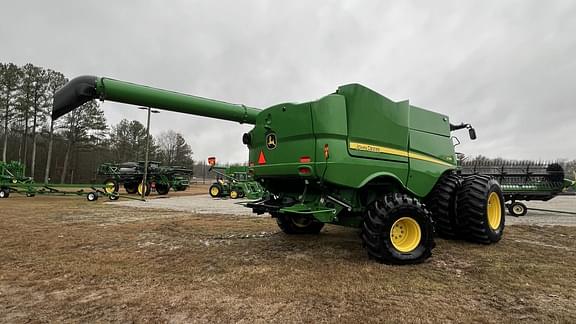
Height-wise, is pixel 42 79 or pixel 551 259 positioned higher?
pixel 42 79

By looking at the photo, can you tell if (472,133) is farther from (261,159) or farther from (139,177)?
(139,177)

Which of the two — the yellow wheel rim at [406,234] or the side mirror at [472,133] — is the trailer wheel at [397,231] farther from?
the side mirror at [472,133]

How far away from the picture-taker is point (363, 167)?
4223mm

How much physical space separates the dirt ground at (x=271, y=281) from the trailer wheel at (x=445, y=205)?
0.82ft

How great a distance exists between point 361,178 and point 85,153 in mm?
46030

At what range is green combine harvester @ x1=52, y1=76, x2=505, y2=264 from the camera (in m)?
4.06

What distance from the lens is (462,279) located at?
350cm

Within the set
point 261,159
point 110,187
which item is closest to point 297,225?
point 261,159

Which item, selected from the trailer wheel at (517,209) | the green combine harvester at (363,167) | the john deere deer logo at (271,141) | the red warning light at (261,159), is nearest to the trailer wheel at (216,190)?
the green combine harvester at (363,167)

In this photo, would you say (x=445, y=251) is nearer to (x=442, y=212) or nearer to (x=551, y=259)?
(x=442, y=212)

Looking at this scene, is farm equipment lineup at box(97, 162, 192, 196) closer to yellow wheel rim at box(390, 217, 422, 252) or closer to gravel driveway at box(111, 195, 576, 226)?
gravel driveway at box(111, 195, 576, 226)

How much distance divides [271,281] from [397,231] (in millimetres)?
1995

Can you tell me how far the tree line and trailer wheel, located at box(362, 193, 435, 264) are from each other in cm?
3532

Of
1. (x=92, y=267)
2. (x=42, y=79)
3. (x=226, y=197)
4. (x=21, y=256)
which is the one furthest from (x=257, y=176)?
(x=42, y=79)
